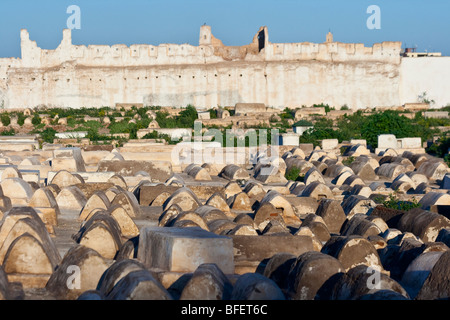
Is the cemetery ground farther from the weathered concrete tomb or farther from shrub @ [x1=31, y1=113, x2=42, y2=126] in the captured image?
shrub @ [x1=31, y1=113, x2=42, y2=126]

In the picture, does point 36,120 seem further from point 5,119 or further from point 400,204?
point 400,204

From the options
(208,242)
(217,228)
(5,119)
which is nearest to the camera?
(208,242)

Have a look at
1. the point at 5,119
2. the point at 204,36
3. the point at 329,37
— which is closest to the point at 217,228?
the point at 5,119

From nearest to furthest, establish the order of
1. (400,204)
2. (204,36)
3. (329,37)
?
1. (400,204)
2. (204,36)
3. (329,37)

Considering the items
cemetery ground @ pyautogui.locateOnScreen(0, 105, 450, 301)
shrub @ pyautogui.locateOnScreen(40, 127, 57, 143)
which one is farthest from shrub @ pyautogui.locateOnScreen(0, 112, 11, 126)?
cemetery ground @ pyautogui.locateOnScreen(0, 105, 450, 301)

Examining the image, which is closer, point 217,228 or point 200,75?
point 217,228

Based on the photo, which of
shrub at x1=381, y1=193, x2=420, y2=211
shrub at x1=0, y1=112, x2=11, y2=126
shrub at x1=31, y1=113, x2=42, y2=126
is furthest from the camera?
shrub at x1=31, y1=113, x2=42, y2=126

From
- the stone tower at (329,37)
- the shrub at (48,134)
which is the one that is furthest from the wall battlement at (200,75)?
the shrub at (48,134)

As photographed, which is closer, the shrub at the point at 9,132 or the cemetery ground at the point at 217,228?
the cemetery ground at the point at 217,228

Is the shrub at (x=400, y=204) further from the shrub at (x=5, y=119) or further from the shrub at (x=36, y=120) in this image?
the shrub at (x=5, y=119)

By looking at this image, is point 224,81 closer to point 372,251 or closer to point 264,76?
point 264,76

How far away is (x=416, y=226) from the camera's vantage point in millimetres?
12109

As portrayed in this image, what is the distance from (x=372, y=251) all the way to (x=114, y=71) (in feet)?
124

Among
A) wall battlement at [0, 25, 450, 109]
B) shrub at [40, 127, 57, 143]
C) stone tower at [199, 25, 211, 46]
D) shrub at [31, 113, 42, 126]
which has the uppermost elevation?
stone tower at [199, 25, 211, 46]
